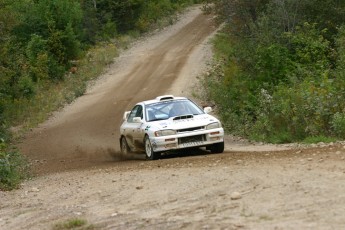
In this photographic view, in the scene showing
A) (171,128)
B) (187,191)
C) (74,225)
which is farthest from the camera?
(171,128)

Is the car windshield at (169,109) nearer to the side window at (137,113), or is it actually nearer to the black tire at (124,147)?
the side window at (137,113)

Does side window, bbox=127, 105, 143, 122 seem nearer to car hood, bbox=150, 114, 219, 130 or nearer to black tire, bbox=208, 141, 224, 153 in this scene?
car hood, bbox=150, 114, 219, 130

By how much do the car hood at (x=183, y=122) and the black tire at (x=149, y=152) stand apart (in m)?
0.41

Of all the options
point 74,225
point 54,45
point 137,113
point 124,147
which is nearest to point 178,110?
point 137,113

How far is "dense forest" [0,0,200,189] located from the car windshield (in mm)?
3526

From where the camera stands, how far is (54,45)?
4384 cm

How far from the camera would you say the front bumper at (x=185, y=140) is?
16250 millimetres

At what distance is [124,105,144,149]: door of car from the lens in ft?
57.8

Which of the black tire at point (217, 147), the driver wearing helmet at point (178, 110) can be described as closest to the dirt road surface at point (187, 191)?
the black tire at point (217, 147)

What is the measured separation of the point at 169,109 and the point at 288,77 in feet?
21.2

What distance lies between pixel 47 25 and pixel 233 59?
56.9 feet


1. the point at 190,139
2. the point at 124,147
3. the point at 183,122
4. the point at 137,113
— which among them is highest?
the point at 183,122

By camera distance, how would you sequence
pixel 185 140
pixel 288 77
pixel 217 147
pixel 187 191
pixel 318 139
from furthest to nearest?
pixel 288 77, pixel 217 147, pixel 318 139, pixel 185 140, pixel 187 191

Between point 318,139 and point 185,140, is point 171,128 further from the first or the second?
point 318,139
